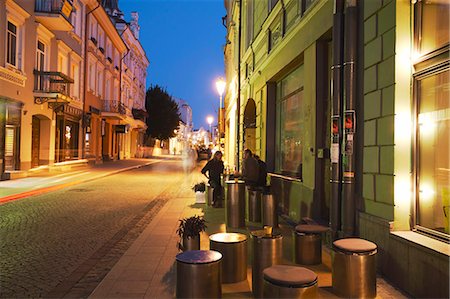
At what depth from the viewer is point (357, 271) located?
411cm

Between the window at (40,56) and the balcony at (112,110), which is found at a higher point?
the window at (40,56)

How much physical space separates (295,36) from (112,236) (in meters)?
5.87

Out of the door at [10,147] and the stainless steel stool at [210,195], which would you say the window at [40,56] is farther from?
the stainless steel stool at [210,195]

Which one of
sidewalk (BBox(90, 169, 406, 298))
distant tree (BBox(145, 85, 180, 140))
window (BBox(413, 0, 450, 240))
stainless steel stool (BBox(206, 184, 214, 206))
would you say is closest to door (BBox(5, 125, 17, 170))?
stainless steel stool (BBox(206, 184, 214, 206))

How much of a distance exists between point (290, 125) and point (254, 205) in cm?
258

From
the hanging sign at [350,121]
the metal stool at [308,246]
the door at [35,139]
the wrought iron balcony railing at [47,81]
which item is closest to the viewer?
the metal stool at [308,246]

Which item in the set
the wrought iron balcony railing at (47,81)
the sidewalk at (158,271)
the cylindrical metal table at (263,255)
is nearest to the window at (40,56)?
the wrought iron balcony railing at (47,81)

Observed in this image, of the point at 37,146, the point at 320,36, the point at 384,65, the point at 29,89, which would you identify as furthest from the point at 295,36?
the point at 37,146

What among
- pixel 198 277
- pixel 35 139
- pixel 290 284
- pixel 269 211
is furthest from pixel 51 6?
pixel 290 284

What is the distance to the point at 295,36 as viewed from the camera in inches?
356

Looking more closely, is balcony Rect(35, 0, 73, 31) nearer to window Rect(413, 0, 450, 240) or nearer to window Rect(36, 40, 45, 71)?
window Rect(36, 40, 45, 71)

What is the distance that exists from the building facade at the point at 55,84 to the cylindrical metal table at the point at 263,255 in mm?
15622

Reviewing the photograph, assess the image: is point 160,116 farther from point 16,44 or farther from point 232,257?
point 232,257

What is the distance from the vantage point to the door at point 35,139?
20.3 metres
